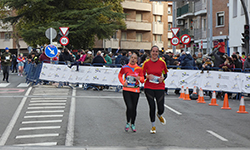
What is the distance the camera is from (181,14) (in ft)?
187

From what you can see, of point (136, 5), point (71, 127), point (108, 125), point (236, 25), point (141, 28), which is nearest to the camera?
point (71, 127)

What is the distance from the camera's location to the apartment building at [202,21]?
4278cm

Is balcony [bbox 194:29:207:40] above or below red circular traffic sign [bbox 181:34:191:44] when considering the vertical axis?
above

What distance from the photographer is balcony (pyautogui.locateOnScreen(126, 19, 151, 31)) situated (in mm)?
69688

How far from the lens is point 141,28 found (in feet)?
236

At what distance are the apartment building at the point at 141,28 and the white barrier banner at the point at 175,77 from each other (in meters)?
Answer: 44.6

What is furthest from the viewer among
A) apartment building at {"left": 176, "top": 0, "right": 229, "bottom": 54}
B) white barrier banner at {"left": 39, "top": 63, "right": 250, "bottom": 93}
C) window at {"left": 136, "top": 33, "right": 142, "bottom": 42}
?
window at {"left": 136, "top": 33, "right": 142, "bottom": 42}

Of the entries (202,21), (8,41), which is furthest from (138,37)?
(8,41)

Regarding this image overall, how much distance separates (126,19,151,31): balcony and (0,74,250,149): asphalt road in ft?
175

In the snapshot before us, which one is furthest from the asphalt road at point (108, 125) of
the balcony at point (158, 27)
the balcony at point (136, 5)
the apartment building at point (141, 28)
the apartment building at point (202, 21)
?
the balcony at point (158, 27)

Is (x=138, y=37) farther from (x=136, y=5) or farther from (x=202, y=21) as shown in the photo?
(x=202, y=21)

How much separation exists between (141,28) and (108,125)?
61862 mm

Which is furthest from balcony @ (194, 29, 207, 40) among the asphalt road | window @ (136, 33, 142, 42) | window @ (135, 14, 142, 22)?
the asphalt road

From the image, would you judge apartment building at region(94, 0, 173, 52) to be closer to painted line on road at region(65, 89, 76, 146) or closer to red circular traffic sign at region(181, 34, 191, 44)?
red circular traffic sign at region(181, 34, 191, 44)
